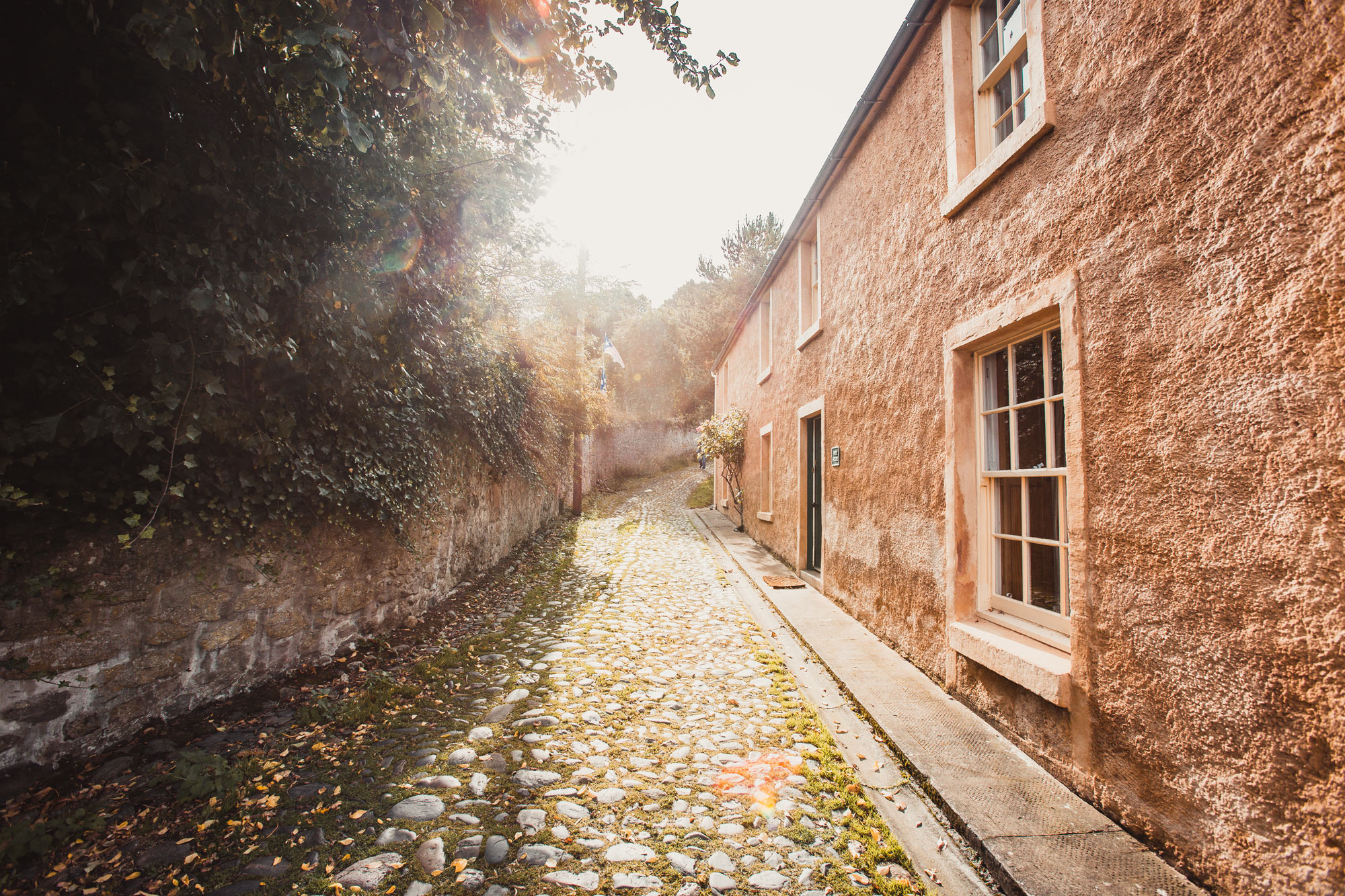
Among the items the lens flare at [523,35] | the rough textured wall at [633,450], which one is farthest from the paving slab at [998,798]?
the rough textured wall at [633,450]

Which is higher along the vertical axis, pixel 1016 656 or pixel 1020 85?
pixel 1020 85

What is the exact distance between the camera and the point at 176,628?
2955 millimetres

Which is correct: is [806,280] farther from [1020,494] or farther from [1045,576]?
[1045,576]

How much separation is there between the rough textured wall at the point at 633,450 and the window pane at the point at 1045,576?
1393 cm

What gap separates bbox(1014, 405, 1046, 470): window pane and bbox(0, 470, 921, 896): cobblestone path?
203 cm

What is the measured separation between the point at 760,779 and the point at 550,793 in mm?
1052

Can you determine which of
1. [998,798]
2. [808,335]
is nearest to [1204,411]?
[998,798]

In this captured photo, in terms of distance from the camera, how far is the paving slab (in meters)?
1.97

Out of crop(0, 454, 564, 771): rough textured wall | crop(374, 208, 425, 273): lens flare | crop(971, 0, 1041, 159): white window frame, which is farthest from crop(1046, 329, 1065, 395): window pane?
crop(0, 454, 564, 771): rough textured wall

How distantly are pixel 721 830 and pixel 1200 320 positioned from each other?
2.79 m

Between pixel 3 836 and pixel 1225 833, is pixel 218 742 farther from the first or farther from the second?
pixel 1225 833

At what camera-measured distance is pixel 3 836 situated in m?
1.96

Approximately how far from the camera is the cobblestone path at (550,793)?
2.08m

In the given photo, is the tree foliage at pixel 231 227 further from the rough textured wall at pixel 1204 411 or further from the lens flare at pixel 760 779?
the lens flare at pixel 760 779
